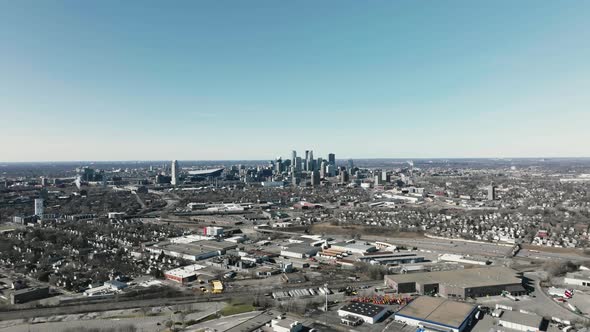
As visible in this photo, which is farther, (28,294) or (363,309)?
(28,294)

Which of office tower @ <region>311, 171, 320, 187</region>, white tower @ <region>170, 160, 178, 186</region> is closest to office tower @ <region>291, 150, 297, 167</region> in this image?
office tower @ <region>311, 171, 320, 187</region>

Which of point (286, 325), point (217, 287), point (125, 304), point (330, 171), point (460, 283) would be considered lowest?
point (125, 304)

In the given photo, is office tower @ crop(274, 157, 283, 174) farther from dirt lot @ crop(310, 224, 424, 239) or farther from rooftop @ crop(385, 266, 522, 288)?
rooftop @ crop(385, 266, 522, 288)

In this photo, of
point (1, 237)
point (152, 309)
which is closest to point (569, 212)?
point (152, 309)

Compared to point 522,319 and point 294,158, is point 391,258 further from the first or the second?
point 294,158

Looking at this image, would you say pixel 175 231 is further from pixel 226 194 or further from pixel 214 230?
pixel 226 194

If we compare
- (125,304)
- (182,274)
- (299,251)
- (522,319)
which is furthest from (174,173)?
(522,319)
